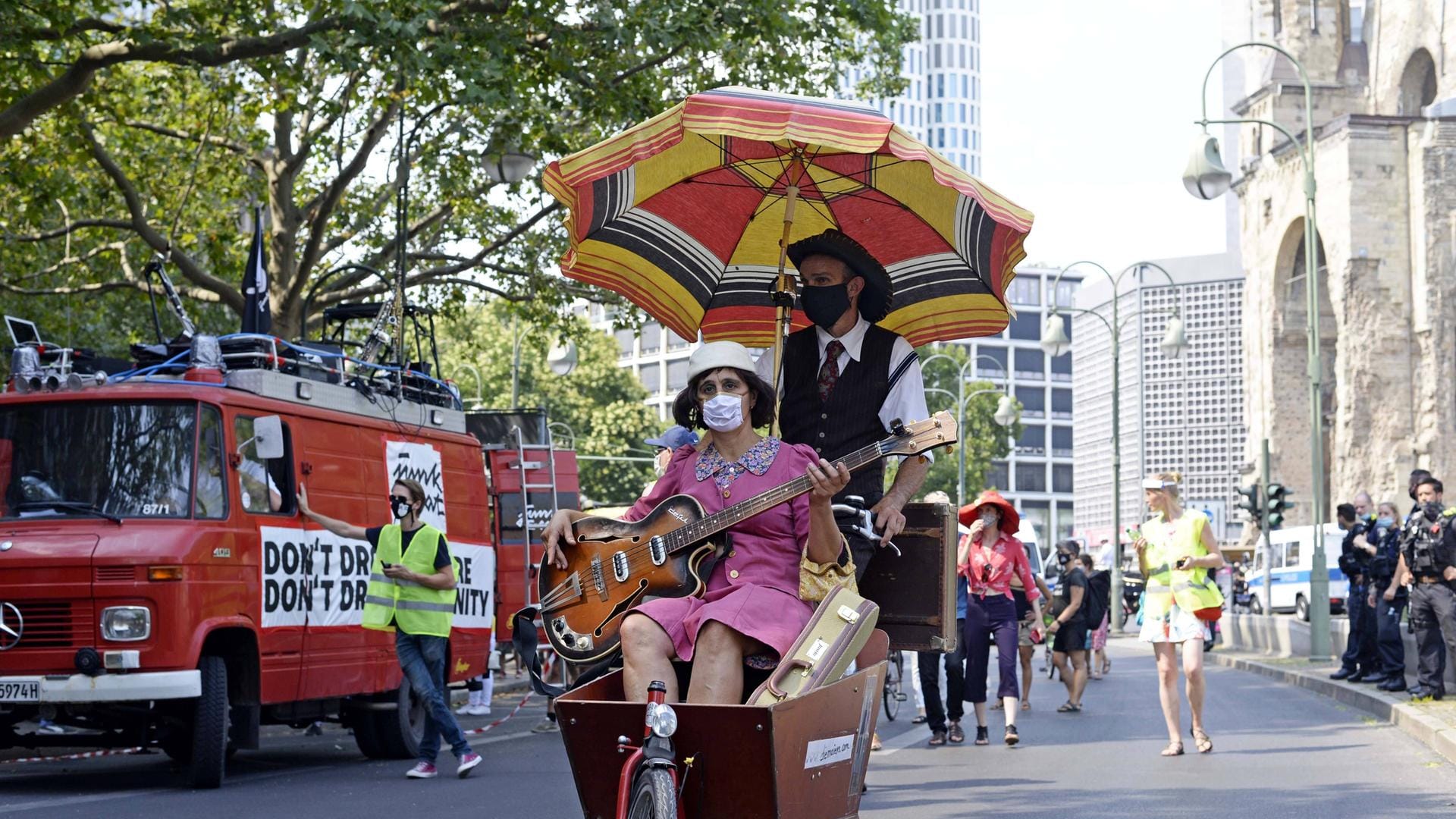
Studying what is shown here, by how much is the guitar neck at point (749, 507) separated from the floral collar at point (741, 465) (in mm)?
162

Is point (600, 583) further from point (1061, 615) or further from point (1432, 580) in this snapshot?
point (1061, 615)

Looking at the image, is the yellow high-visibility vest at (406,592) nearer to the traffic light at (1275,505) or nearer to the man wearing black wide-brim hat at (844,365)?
the man wearing black wide-brim hat at (844,365)

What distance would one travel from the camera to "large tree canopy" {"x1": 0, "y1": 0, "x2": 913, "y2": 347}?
1645 cm

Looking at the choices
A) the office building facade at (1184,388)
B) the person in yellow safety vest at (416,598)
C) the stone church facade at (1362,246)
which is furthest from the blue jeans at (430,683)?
the office building facade at (1184,388)

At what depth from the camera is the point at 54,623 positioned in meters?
11.0

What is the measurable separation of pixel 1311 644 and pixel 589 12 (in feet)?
48.3

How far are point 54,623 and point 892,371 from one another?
6.46m

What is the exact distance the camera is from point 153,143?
88.2ft

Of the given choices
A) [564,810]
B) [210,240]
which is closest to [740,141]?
[564,810]

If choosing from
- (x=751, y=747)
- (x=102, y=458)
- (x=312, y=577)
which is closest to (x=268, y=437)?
(x=102, y=458)

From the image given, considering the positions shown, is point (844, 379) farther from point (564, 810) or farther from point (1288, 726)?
point (1288, 726)

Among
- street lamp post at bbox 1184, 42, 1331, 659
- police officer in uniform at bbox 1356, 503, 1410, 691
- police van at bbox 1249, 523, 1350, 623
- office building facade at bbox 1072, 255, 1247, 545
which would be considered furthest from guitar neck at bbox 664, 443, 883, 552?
office building facade at bbox 1072, 255, 1247, 545

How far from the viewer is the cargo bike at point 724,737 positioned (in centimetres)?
536

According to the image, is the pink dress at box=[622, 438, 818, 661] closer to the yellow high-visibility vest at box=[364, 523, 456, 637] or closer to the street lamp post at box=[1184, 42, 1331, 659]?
the yellow high-visibility vest at box=[364, 523, 456, 637]
